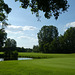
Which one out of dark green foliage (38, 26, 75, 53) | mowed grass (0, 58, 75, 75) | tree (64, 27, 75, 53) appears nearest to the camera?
mowed grass (0, 58, 75, 75)

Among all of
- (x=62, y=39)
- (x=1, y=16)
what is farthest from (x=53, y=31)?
(x=1, y=16)

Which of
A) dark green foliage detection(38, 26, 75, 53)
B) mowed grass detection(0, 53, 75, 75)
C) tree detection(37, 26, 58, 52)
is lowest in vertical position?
mowed grass detection(0, 53, 75, 75)

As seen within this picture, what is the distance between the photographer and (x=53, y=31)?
89.1 meters

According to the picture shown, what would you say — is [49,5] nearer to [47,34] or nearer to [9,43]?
[47,34]

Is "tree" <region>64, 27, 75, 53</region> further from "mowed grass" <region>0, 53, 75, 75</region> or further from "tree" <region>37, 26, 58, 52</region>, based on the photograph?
"mowed grass" <region>0, 53, 75, 75</region>

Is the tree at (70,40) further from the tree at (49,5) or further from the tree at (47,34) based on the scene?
the tree at (49,5)

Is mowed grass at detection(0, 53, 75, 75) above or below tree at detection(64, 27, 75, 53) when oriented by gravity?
below

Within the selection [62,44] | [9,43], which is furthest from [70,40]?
[9,43]

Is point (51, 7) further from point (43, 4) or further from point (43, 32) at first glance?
point (43, 32)

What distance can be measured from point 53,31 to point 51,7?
263ft

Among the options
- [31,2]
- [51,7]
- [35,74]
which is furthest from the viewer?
[31,2]

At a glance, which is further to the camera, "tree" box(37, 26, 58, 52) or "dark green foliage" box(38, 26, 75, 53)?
"tree" box(37, 26, 58, 52)

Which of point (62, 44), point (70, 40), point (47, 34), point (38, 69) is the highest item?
point (47, 34)

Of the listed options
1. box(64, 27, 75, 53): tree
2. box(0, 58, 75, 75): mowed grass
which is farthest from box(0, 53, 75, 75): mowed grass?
box(64, 27, 75, 53): tree
